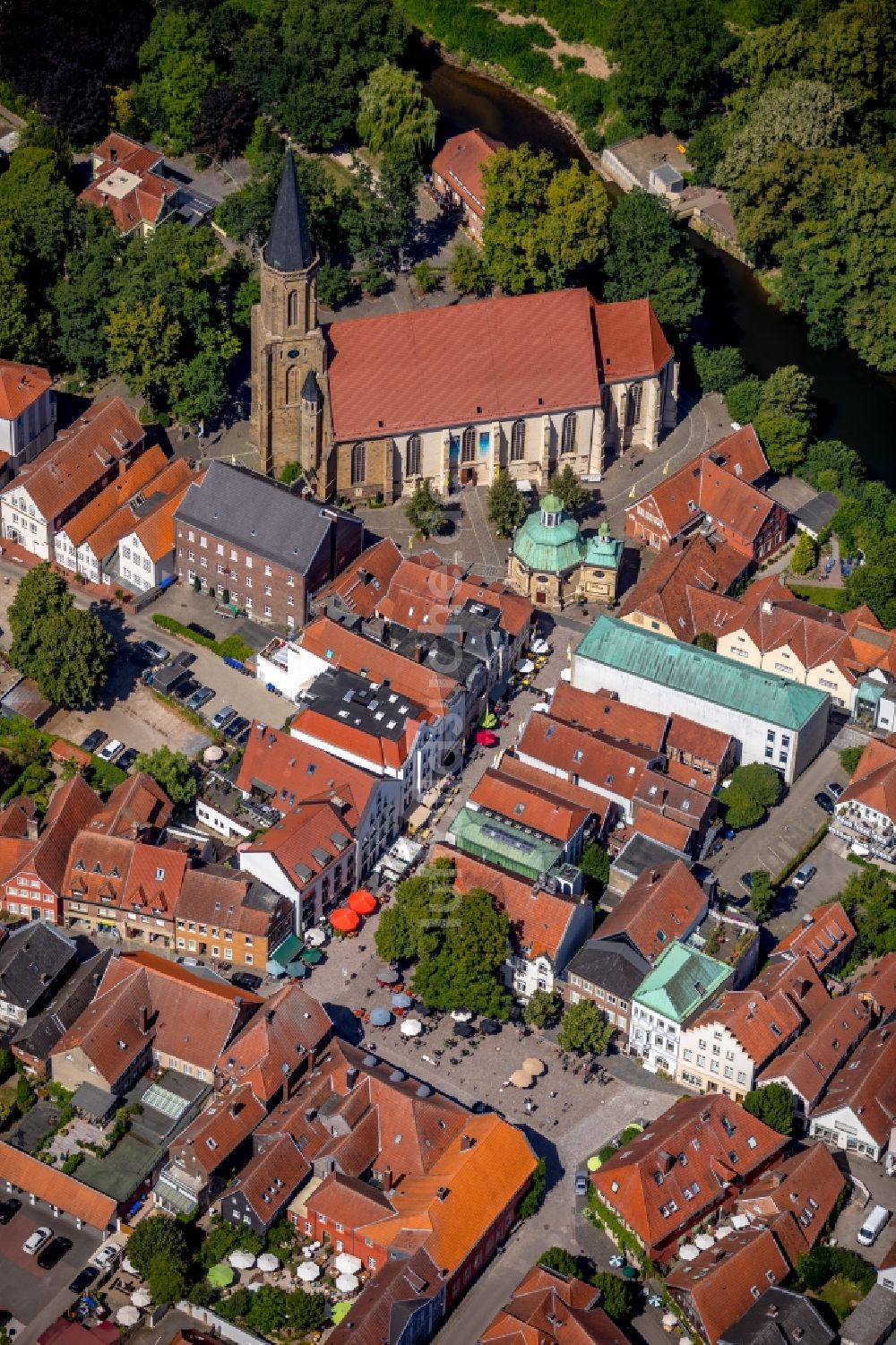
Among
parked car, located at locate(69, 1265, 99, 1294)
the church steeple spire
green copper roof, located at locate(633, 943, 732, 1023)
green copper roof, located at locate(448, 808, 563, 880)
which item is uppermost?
the church steeple spire

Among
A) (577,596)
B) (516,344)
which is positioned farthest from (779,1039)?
(516,344)

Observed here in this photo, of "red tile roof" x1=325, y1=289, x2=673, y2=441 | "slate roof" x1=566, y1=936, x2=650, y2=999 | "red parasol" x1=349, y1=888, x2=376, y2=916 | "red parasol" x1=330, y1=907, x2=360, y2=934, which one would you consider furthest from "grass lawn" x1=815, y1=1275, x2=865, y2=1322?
"red tile roof" x1=325, y1=289, x2=673, y2=441

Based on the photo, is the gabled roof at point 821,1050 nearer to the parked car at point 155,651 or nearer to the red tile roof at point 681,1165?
the red tile roof at point 681,1165

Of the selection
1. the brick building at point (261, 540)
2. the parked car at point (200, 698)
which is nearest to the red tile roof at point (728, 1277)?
the parked car at point (200, 698)

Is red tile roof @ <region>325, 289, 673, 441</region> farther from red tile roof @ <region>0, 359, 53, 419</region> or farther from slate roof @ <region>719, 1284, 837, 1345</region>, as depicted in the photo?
slate roof @ <region>719, 1284, 837, 1345</region>

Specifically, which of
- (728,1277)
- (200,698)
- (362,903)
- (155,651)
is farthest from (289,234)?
(728,1277)

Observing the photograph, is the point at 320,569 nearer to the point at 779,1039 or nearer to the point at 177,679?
the point at 177,679
